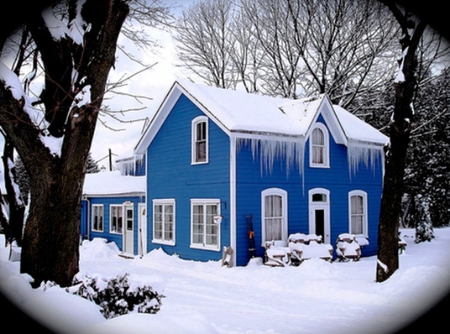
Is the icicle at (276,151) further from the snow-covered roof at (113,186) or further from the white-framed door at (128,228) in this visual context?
the white-framed door at (128,228)

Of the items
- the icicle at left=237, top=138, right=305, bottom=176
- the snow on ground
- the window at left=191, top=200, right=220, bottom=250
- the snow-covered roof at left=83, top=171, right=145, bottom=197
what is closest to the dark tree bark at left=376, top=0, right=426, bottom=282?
the snow on ground

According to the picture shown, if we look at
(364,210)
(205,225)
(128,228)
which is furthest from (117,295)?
(128,228)

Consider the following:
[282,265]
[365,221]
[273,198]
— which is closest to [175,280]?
[282,265]

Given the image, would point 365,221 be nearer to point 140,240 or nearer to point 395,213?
point 395,213

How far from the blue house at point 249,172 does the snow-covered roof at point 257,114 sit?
0.13ft

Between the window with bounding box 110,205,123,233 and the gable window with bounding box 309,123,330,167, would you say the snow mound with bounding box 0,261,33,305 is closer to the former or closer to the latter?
the gable window with bounding box 309,123,330,167

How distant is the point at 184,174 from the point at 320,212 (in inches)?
200

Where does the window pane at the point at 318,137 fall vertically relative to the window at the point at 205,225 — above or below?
above

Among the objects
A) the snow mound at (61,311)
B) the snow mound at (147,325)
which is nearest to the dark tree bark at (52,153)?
the snow mound at (61,311)

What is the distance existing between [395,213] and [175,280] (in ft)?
18.8

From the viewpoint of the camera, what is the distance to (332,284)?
1056 cm

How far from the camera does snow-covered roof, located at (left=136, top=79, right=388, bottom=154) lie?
14.5m

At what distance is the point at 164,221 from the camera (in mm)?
17062

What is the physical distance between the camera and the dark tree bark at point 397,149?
10.4 meters
